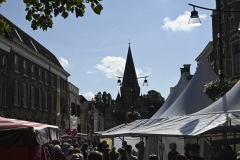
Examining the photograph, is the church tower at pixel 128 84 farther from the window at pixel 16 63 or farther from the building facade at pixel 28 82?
the window at pixel 16 63

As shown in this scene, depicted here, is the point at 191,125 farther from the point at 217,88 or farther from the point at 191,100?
the point at 191,100

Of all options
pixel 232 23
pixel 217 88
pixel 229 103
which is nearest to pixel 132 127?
pixel 217 88

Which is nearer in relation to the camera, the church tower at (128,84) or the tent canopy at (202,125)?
the tent canopy at (202,125)

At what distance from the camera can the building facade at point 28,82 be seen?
130ft

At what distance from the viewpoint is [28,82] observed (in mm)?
46031

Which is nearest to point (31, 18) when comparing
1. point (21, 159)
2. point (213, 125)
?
point (21, 159)

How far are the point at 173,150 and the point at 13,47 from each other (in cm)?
3205

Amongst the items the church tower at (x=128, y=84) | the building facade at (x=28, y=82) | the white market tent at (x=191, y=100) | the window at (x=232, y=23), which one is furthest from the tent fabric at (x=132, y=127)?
the church tower at (x=128, y=84)

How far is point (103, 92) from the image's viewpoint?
108625 mm

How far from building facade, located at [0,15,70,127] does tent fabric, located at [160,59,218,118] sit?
2247 cm

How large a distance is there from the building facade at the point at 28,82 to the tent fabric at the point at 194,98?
73.7 ft

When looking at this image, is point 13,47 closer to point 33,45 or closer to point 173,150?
point 33,45

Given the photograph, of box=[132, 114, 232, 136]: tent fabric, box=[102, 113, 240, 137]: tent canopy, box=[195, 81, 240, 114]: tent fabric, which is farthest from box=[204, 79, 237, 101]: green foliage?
box=[102, 113, 240, 137]: tent canopy

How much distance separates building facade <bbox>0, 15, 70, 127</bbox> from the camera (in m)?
39.6
